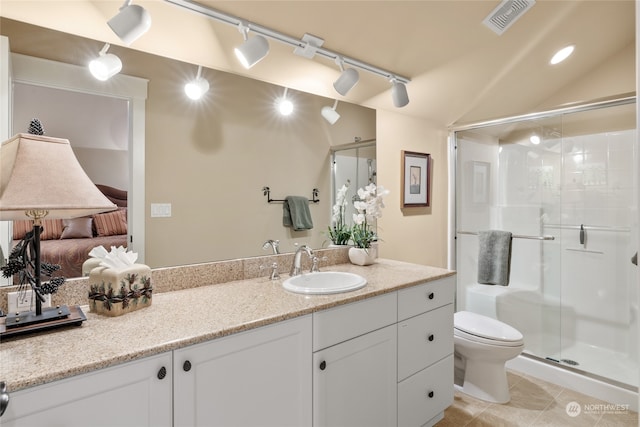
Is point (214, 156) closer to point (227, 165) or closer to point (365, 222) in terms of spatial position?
point (227, 165)

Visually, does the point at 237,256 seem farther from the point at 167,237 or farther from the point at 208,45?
the point at 208,45

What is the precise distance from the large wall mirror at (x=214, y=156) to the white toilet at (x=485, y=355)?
109cm

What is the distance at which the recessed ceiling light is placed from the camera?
7.62 feet

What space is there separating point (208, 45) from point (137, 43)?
0.29m

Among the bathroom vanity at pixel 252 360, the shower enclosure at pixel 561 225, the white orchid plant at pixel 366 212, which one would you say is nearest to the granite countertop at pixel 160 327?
the bathroom vanity at pixel 252 360

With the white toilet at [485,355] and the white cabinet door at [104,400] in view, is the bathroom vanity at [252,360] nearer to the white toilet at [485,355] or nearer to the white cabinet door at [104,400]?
the white cabinet door at [104,400]

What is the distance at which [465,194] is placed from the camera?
3.00 meters

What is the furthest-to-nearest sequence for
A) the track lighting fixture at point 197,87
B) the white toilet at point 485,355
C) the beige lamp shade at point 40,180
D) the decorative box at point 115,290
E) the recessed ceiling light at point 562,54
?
the recessed ceiling light at point 562,54, the white toilet at point 485,355, the track lighting fixture at point 197,87, the decorative box at point 115,290, the beige lamp shade at point 40,180

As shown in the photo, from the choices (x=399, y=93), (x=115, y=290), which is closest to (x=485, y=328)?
(x=399, y=93)

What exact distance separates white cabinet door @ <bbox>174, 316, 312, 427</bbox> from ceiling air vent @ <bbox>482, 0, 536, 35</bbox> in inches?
72.9

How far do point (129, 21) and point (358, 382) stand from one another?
1.67 meters

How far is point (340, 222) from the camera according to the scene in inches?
87.0

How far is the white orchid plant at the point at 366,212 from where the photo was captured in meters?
2.18

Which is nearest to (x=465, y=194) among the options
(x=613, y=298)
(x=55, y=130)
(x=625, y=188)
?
(x=625, y=188)
